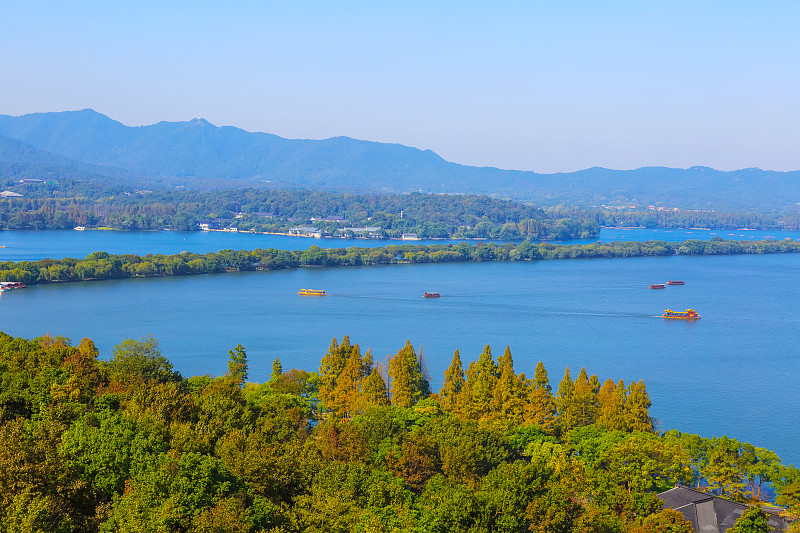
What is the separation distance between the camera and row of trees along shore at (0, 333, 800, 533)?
16.5 feet

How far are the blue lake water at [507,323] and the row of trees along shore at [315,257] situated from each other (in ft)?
2.48

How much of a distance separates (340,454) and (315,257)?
74.5 feet

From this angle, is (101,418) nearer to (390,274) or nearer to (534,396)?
(534,396)

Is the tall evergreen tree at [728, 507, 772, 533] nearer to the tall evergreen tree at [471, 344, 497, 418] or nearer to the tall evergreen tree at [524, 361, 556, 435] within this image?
the tall evergreen tree at [524, 361, 556, 435]

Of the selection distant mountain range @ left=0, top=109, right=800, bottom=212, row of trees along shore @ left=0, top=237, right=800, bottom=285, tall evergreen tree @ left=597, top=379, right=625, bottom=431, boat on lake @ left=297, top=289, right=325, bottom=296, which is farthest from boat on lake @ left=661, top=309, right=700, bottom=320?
distant mountain range @ left=0, top=109, right=800, bottom=212

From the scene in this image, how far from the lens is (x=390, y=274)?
27.7m

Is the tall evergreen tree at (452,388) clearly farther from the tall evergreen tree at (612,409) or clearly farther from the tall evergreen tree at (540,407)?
the tall evergreen tree at (612,409)

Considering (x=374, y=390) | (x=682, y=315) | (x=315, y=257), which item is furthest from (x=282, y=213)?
(x=374, y=390)

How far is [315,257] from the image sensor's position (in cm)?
2972

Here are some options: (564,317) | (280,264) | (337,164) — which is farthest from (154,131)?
(564,317)

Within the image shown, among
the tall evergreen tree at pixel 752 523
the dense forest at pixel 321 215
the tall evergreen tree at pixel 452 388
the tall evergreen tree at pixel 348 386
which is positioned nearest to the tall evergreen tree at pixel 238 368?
the tall evergreen tree at pixel 348 386

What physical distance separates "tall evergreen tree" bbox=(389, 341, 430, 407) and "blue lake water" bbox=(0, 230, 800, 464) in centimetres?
289

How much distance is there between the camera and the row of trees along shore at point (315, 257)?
23.6m

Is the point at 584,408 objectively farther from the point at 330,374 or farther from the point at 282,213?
the point at 282,213
